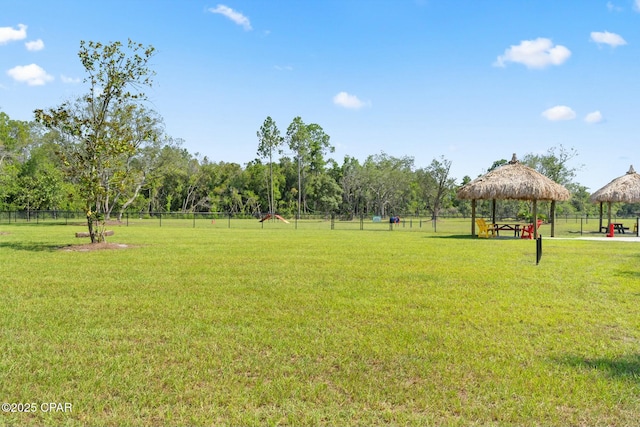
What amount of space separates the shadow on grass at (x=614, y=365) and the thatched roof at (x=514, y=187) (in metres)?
18.3

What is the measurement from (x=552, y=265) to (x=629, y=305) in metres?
4.65

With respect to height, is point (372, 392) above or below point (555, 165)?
below

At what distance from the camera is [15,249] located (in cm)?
1512

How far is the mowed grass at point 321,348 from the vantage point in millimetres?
3605

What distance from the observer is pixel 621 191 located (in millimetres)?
28047

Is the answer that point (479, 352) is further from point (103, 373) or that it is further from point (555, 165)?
point (555, 165)

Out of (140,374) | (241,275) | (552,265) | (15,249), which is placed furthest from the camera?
(15,249)

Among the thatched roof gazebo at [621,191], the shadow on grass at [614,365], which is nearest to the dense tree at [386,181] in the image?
the thatched roof gazebo at [621,191]

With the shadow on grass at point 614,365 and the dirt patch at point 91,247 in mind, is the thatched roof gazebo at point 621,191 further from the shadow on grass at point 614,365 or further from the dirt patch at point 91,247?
the shadow on grass at point 614,365

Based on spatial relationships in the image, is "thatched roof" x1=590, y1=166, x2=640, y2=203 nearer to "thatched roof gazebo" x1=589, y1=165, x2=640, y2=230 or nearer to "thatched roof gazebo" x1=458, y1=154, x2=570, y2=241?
"thatched roof gazebo" x1=589, y1=165, x2=640, y2=230

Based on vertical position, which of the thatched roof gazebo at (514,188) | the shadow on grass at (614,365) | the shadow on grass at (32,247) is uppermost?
the thatched roof gazebo at (514,188)

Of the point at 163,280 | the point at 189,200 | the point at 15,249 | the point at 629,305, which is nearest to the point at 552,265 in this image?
the point at 629,305

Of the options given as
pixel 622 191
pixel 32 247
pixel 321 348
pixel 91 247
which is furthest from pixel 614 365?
pixel 622 191

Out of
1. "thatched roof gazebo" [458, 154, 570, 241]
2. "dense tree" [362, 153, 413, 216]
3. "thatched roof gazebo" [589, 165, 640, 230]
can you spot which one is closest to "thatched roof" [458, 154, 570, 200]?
"thatched roof gazebo" [458, 154, 570, 241]
